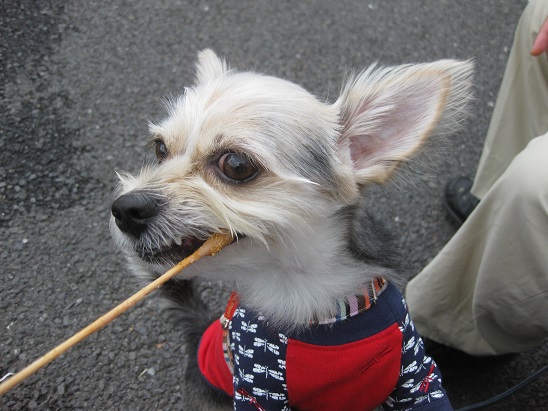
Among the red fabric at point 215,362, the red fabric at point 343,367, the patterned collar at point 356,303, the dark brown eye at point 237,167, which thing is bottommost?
the red fabric at point 215,362

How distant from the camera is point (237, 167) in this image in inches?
54.7

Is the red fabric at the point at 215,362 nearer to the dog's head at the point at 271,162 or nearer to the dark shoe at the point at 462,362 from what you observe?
the dog's head at the point at 271,162

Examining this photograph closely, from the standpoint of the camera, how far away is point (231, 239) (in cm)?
137

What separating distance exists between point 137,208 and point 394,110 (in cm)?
80

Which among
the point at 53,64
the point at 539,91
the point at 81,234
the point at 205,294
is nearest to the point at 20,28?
the point at 53,64

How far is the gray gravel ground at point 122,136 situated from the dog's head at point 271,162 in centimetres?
16

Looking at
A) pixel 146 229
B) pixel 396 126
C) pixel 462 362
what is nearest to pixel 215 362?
pixel 146 229

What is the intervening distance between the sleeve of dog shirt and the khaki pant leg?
1193 millimetres

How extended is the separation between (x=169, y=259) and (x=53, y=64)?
2.32 meters

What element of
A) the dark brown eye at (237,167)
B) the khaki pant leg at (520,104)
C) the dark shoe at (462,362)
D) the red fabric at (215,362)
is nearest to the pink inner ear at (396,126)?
the dark brown eye at (237,167)

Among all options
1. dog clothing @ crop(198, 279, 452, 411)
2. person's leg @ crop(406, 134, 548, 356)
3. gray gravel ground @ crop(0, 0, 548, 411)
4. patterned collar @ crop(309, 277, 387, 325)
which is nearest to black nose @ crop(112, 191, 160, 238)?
dog clothing @ crop(198, 279, 452, 411)

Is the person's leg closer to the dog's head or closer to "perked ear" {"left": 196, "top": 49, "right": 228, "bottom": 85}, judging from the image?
the dog's head

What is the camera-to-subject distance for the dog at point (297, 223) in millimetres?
1364

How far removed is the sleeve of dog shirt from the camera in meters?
1.58
